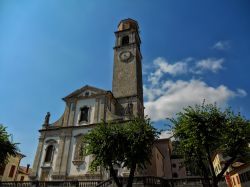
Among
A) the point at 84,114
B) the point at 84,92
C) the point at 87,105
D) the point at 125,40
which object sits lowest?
the point at 84,114

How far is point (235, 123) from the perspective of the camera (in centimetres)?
2073

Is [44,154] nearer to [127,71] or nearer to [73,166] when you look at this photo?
[73,166]

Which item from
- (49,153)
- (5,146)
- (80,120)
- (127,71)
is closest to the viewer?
(5,146)

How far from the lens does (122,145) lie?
70.2 feet

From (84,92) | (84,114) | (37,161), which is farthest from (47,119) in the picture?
(84,92)

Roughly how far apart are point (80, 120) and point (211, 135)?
1985cm

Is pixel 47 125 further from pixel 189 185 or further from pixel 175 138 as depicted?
pixel 189 185

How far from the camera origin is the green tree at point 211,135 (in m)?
19.8

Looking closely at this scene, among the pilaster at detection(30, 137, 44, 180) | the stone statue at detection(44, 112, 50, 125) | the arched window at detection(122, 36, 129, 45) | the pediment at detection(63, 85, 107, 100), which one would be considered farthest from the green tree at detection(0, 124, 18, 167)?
the arched window at detection(122, 36, 129, 45)

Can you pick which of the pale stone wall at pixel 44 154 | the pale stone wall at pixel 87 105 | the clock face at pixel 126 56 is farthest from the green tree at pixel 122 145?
the clock face at pixel 126 56

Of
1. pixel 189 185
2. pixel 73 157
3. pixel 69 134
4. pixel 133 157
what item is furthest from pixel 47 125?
pixel 189 185

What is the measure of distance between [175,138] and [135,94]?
50.8 ft

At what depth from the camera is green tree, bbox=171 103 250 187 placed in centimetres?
1978

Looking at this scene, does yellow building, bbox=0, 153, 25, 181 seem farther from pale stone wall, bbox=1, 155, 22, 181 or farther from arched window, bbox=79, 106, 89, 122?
arched window, bbox=79, 106, 89, 122
